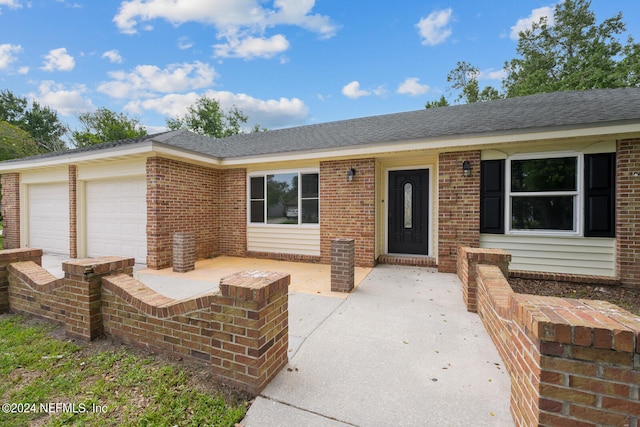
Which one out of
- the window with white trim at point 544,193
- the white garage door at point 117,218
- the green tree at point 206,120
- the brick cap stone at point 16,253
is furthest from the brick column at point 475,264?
the green tree at point 206,120

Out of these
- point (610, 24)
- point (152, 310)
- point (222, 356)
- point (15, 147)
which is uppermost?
point (610, 24)

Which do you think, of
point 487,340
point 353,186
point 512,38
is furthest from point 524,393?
point 512,38

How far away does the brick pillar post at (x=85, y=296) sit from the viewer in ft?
9.18

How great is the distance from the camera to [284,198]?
7535mm

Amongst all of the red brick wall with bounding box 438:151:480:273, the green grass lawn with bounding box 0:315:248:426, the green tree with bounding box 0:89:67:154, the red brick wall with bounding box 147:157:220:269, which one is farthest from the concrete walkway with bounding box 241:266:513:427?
the green tree with bounding box 0:89:67:154

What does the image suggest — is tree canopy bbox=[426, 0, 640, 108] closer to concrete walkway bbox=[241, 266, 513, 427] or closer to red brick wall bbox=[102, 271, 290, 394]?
concrete walkway bbox=[241, 266, 513, 427]

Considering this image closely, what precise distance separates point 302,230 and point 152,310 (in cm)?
491

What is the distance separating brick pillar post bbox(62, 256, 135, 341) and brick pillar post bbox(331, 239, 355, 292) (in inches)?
124

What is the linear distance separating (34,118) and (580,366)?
51.2 m

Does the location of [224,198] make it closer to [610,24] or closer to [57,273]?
[57,273]

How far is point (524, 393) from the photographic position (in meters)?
1.57

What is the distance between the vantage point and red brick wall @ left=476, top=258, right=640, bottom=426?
4.05ft

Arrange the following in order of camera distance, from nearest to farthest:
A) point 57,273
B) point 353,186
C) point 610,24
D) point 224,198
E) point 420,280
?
point 420,280, point 57,273, point 353,186, point 224,198, point 610,24

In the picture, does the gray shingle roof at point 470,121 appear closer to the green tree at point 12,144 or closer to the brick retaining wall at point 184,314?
the brick retaining wall at point 184,314
